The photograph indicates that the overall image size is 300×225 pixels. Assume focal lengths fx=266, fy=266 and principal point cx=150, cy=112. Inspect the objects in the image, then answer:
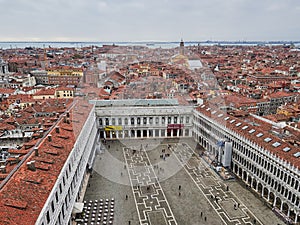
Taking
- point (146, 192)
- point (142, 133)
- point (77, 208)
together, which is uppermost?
point (142, 133)

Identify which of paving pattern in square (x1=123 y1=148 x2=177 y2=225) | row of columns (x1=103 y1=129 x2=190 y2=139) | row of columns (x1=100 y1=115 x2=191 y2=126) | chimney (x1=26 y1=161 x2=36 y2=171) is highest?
chimney (x1=26 y1=161 x2=36 y2=171)

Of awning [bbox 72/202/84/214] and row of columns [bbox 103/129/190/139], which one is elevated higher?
row of columns [bbox 103/129/190/139]

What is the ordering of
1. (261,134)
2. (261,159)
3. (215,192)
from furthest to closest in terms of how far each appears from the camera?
1. (261,134)
2. (215,192)
3. (261,159)

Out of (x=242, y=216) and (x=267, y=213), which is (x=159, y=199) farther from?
(x=267, y=213)

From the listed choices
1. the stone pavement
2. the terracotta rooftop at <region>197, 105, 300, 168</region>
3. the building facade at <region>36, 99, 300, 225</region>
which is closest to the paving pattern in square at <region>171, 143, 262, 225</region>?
the stone pavement

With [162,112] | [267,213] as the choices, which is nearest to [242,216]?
[267,213]

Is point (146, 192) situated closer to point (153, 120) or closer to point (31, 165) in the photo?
point (31, 165)

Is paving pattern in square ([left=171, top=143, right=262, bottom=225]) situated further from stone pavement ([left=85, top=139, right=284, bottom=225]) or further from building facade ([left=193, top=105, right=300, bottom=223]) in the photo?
building facade ([left=193, top=105, right=300, bottom=223])

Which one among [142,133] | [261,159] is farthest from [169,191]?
[142,133]
